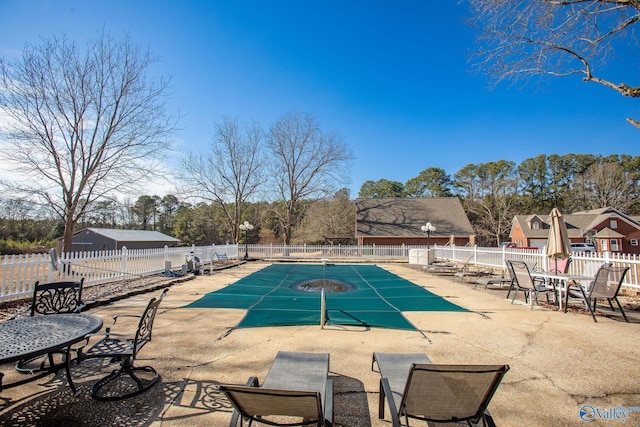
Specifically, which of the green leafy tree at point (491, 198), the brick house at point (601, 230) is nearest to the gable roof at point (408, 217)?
the brick house at point (601, 230)

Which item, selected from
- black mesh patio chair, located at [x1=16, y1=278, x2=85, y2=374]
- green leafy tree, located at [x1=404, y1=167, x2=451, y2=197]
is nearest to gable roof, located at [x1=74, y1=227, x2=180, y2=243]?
black mesh patio chair, located at [x1=16, y1=278, x2=85, y2=374]

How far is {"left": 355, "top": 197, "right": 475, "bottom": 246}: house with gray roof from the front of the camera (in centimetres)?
2716

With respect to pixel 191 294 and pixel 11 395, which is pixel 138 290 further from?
pixel 11 395

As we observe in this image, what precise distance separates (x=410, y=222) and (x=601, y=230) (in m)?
18.4

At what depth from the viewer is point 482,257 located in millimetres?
13680

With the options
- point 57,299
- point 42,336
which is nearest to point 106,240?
point 57,299

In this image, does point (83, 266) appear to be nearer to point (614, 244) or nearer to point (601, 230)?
point (601, 230)

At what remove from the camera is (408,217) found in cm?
2923

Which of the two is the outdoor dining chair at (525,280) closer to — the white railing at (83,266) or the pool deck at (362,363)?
the pool deck at (362,363)

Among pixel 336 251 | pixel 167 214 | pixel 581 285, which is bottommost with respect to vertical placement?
pixel 336 251

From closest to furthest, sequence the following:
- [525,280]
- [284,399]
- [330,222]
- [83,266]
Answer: [284,399], [525,280], [83,266], [330,222]

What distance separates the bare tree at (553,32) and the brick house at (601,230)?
27.3 m

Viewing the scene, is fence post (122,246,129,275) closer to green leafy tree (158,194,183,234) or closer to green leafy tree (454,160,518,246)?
green leafy tree (454,160,518,246)

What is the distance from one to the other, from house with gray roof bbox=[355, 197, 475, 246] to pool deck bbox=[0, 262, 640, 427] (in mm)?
21673
